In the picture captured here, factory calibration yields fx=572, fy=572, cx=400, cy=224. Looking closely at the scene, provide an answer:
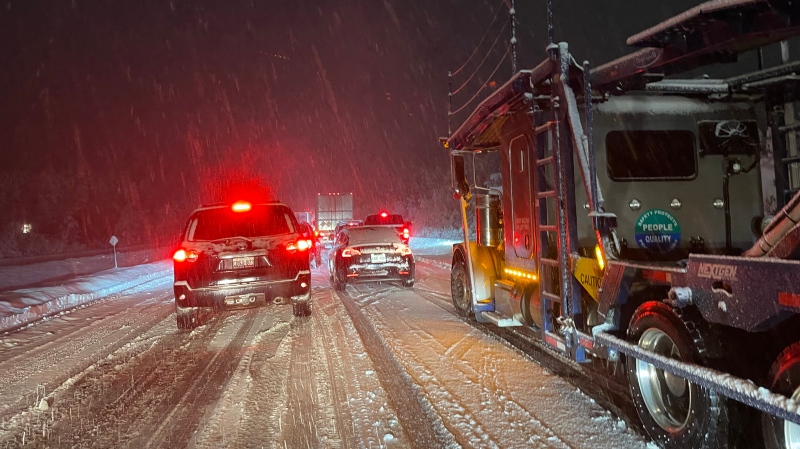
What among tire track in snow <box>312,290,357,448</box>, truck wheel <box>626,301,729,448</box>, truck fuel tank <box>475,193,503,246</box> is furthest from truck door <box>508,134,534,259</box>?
tire track in snow <box>312,290,357,448</box>

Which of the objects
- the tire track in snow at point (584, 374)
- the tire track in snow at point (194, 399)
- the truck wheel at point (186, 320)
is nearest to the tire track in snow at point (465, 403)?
the tire track in snow at point (584, 374)

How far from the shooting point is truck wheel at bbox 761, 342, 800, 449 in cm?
283

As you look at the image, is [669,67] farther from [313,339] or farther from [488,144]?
[313,339]

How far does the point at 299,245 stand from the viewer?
9086 millimetres

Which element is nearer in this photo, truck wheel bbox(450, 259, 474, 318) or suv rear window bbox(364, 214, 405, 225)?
truck wheel bbox(450, 259, 474, 318)

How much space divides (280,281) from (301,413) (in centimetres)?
417

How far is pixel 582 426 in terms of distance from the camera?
438 centimetres

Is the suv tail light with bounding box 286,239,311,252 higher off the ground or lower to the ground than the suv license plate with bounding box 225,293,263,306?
higher

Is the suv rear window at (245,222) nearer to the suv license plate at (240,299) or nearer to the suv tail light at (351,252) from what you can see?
the suv license plate at (240,299)

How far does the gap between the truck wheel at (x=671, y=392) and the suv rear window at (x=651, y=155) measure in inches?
84.2

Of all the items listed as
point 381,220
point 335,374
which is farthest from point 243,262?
point 381,220

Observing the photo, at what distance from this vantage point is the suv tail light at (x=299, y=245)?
8969 millimetres

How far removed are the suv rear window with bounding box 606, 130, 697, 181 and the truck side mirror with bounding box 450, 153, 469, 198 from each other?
287 cm

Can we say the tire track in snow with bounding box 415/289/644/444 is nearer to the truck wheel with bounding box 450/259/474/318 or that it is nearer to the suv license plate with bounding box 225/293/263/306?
the truck wheel with bounding box 450/259/474/318
